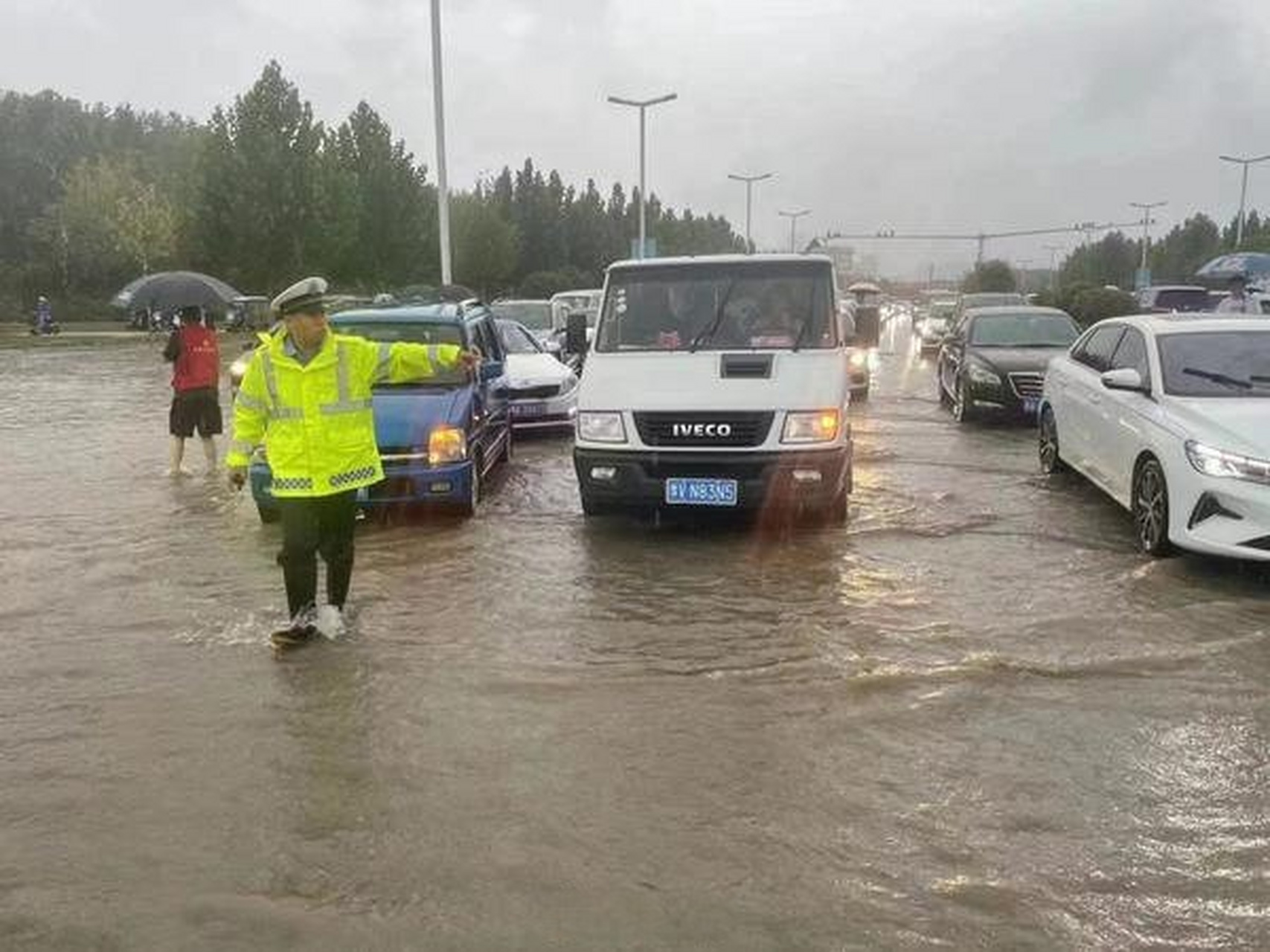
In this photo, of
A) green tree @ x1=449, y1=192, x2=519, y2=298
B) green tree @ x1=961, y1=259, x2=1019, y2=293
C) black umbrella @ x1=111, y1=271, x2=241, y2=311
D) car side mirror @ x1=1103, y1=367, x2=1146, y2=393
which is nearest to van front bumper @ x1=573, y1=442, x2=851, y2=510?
car side mirror @ x1=1103, y1=367, x2=1146, y2=393

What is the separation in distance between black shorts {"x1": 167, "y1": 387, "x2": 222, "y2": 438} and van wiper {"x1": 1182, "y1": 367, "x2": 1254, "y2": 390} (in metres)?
8.57

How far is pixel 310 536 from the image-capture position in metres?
5.93

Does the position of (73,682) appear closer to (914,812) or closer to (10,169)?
(914,812)

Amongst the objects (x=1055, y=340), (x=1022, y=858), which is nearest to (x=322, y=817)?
(x=1022, y=858)

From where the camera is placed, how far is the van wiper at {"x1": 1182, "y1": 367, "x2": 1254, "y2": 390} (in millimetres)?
7629

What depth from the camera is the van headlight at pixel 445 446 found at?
8.59 metres

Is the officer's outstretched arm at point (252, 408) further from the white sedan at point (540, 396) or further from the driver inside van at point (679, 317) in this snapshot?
the white sedan at point (540, 396)

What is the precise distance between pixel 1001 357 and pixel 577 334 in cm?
699

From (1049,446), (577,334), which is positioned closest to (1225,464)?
(1049,446)

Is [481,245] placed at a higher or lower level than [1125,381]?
higher

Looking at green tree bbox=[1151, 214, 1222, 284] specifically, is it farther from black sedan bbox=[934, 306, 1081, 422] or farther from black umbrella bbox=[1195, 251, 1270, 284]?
black sedan bbox=[934, 306, 1081, 422]

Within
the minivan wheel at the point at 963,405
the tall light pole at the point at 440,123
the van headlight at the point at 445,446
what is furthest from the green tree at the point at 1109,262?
the van headlight at the point at 445,446

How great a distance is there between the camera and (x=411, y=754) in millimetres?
4609

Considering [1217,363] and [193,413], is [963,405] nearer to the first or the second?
[1217,363]
